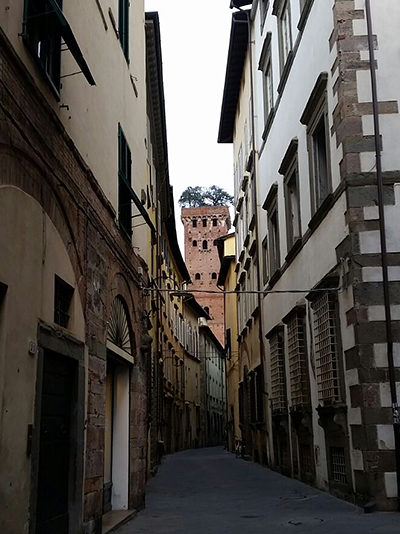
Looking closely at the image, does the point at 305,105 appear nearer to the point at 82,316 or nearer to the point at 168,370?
the point at 82,316

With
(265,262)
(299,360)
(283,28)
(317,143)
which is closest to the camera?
(317,143)

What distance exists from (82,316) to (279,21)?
1144cm

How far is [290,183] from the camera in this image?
602 inches

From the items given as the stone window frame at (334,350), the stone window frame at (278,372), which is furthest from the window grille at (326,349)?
the stone window frame at (278,372)

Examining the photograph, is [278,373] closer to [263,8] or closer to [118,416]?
[118,416]

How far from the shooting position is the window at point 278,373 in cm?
1630

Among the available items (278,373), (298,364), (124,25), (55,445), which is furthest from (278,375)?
(55,445)

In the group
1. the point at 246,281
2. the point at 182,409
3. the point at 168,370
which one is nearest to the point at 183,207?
the point at 182,409

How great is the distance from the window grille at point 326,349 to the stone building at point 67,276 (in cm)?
289

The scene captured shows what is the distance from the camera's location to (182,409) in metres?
40.1

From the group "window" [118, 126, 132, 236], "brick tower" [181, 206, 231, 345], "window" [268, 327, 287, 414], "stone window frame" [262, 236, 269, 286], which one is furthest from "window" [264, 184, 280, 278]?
"brick tower" [181, 206, 231, 345]

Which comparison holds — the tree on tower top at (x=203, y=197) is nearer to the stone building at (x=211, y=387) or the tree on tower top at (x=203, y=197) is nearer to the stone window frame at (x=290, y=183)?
the stone building at (x=211, y=387)

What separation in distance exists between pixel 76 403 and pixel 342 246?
495cm

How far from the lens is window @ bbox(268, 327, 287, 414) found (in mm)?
16297
